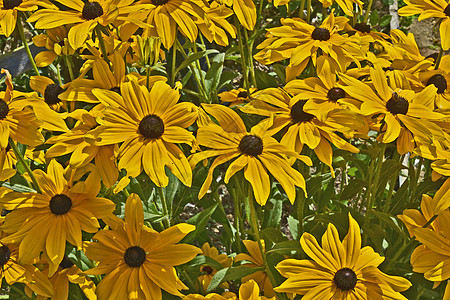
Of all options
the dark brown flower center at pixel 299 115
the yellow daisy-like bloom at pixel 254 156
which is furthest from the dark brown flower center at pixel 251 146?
the dark brown flower center at pixel 299 115

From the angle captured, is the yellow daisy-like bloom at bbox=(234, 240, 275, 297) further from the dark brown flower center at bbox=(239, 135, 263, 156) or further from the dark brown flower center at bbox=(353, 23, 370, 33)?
the dark brown flower center at bbox=(353, 23, 370, 33)

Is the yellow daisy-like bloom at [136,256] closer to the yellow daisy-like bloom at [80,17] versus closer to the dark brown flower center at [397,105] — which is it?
the yellow daisy-like bloom at [80,17]

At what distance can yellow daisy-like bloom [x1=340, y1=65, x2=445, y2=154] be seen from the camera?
39.5 inches

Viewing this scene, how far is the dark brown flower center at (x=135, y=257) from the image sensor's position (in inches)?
41.9

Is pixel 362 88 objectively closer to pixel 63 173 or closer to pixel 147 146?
pixel 147 146

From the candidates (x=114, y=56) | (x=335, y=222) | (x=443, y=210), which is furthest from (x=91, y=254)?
(x=443, y=210)

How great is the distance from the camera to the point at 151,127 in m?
0.99

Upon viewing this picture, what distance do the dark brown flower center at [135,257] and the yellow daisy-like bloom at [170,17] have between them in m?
0.38

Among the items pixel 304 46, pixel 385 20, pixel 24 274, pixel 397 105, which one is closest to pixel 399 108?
pixel 397 105

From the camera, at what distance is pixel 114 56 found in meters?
1.13

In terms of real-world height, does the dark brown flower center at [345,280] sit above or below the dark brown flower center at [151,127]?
below

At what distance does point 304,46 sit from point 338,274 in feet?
1.51

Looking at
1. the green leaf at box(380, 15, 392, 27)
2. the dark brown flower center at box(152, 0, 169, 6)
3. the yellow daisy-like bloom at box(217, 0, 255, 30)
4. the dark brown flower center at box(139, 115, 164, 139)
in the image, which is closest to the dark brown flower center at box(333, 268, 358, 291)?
the dark brown flower center at box(139, 115, 164, 139)

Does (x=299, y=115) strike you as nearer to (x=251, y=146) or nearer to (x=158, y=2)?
(x=251, y=146)
